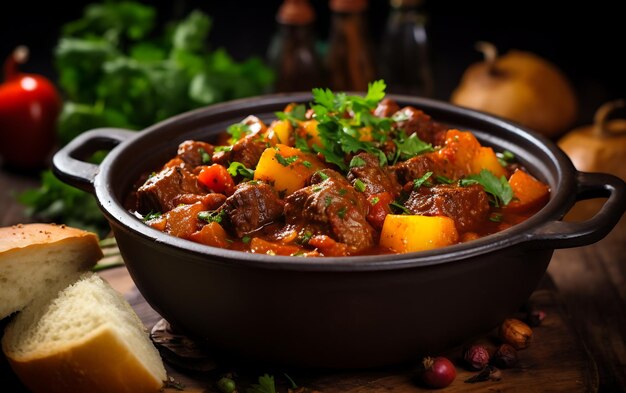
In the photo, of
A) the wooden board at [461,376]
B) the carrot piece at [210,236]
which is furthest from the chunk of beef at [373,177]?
the wooden board at [461,376]

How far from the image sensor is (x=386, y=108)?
15.8 ft

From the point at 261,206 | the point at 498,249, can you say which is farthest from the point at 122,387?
the point at 498,249

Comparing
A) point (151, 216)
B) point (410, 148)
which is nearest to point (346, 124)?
point (410, 148)

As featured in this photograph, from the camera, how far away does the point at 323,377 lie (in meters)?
3.86

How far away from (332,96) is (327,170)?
572mm

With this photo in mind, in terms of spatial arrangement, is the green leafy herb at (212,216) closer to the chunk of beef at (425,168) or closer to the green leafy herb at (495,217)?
the chunk of beef at (425,168)

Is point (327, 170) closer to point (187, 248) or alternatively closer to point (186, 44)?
point (187, 248)

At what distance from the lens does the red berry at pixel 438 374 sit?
12.3 feet

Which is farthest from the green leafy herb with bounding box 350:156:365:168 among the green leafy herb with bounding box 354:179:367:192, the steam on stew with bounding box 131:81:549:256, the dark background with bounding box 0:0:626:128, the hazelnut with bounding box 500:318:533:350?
the dark background with bounding box 0:0:626:128

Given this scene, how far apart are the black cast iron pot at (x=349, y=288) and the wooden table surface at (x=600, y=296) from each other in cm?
84

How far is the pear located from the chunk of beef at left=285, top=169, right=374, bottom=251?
3.64 metres

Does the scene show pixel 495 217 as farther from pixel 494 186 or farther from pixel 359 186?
pixel 359 186

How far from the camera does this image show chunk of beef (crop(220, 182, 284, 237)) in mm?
3867

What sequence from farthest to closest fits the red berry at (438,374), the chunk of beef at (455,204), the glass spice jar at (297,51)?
the glass spice jar at (297,51), the chunk of beef at (455,204), the red berry at (438,374)
